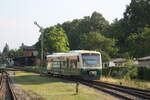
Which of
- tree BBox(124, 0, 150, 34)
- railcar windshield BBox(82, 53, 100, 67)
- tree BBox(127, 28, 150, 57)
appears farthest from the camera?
tree BBox(124, 0, 150, 34)

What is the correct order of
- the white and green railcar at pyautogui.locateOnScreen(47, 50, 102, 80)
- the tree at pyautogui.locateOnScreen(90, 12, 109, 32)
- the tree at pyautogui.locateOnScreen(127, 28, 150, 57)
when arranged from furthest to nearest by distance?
1. the tree at pyautogui.locateOnScreen(90, 12, 109, 32)
2. the tree at pyautogui.locateOnScreen(127, 28, 150, 57)
3. the white and green railcar at pyautogui.locateOnScreen(47, 50, 102, 80)

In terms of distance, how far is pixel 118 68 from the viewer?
141 ft

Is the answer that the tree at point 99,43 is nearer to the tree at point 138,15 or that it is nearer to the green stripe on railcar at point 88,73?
the tree at point 138,15

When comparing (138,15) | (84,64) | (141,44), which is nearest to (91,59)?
(84,64)

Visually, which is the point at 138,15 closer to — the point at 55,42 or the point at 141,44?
the point at 141,44

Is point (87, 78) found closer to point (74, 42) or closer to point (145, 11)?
point (145, 11)

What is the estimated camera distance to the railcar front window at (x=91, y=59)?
111ft

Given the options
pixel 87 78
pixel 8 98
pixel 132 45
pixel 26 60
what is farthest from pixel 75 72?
pixel 26 60

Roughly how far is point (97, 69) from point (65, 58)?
4739 millimetres

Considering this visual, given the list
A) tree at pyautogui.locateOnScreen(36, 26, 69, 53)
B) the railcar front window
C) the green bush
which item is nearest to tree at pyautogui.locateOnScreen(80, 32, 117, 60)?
tree at pyautogui.locateOnScreen(36, 26, 69, 53)

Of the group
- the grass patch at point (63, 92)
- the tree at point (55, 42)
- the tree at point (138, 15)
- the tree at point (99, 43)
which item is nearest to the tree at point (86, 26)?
the tree at point (138, 15)

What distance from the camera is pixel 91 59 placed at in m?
34.5

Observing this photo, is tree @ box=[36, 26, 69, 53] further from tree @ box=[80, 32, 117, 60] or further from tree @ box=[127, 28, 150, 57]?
tree @ box=[127, 28, 150, 57]

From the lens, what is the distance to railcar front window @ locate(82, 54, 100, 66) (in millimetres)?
33938
